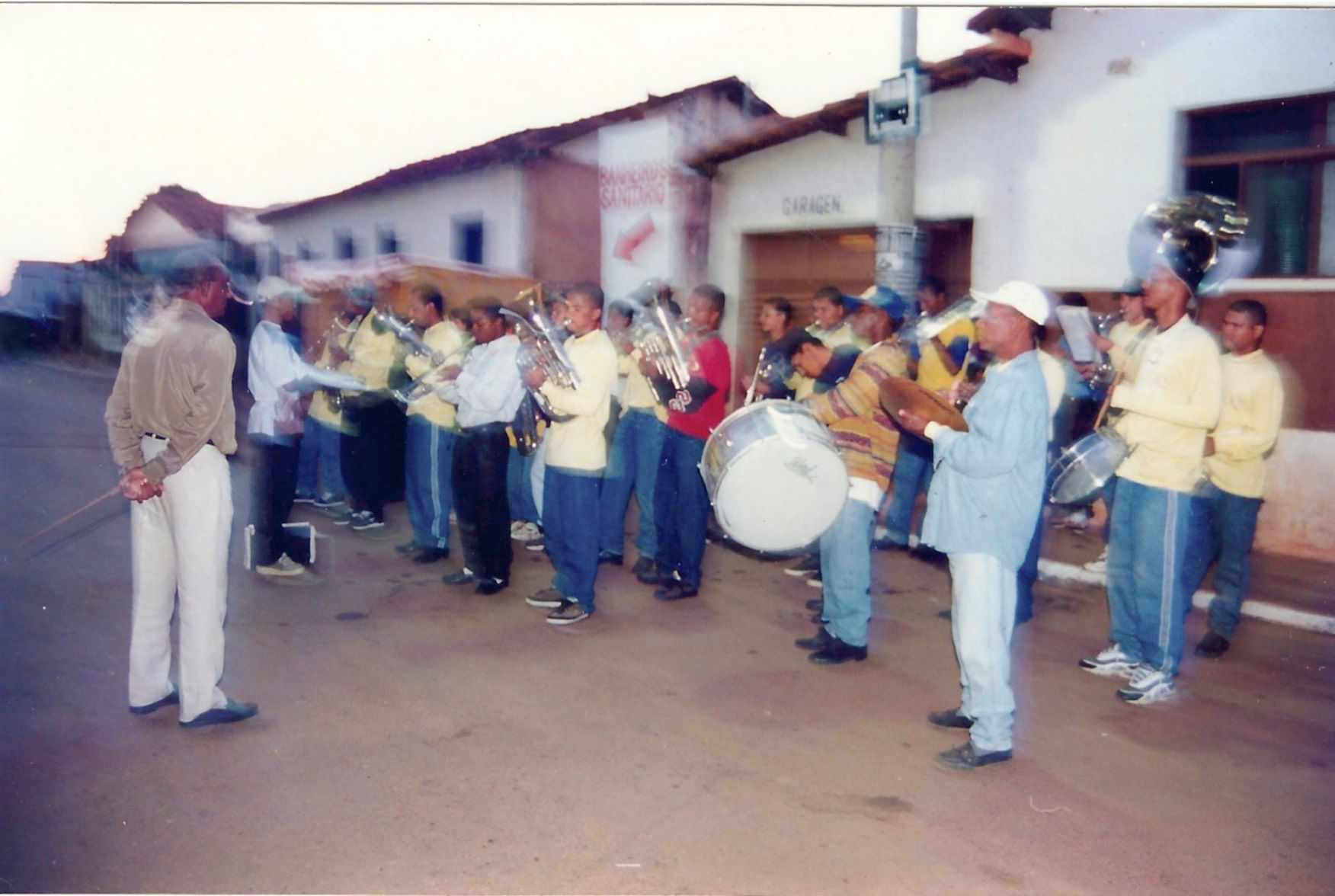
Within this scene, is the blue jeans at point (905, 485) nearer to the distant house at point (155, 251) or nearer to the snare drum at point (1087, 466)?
the snare drum at point (1087, 466)

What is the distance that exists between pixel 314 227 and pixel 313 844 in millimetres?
14923

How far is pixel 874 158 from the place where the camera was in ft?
30.8

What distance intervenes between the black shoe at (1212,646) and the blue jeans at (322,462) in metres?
6.18

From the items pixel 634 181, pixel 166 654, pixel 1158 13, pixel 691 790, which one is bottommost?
pixel 691 790

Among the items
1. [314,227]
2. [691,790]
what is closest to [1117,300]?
[691,790]

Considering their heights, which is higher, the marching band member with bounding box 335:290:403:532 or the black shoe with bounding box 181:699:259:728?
the marching band member with bounding box 335:290:403:532

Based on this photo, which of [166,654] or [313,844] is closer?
[313,844]

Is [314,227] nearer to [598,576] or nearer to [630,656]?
[598,576]

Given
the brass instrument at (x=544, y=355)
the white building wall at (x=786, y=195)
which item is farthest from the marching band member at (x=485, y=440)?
the white building wall at (x=786, y=195)

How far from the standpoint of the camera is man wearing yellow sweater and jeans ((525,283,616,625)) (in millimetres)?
5324

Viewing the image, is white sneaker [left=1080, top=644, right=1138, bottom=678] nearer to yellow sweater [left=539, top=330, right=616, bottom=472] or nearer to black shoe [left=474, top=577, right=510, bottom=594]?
yellow sweater [left=539, top=330, right=616, bottom=472]

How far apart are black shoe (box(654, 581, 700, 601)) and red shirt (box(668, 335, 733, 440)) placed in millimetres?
929

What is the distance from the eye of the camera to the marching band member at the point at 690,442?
5.73 metres

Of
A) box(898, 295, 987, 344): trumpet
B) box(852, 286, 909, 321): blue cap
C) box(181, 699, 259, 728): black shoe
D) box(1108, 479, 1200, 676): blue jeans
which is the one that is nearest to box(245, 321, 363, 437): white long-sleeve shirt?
box(181, 699, 259, 728): black shoe
